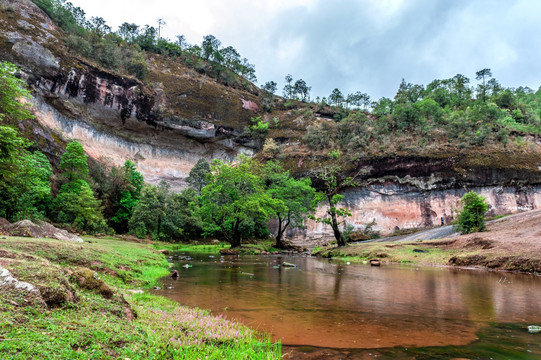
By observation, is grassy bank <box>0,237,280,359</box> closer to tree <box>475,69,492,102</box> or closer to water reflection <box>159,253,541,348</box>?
water reflection <box>159,253,541,348</box>

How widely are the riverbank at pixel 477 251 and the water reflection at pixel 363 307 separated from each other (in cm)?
568

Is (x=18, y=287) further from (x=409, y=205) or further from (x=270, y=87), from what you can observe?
(x=270, y=87)

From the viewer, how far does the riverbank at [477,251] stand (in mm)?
17203

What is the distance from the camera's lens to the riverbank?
17203 mm

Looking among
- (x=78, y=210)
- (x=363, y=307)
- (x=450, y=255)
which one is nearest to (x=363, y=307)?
(x=363, y=307)

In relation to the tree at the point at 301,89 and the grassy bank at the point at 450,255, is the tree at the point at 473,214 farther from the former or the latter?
the tree at the point at 301,89

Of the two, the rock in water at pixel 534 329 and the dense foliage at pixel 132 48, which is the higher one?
the dense foliage at pixel 132 48

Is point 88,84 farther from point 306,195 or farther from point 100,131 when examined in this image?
point 306,195

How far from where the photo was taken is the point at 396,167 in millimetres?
48344

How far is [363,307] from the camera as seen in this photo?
26.0 feet

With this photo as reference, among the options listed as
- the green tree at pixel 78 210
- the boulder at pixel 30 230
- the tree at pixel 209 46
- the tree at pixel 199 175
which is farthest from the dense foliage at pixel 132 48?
the boulder at pixel 30 230

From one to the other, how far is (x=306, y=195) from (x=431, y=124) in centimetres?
2918

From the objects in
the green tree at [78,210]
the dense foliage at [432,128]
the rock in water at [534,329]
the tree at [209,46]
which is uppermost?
the tree at [209,46]

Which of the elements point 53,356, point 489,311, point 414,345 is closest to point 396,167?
point 489,311
